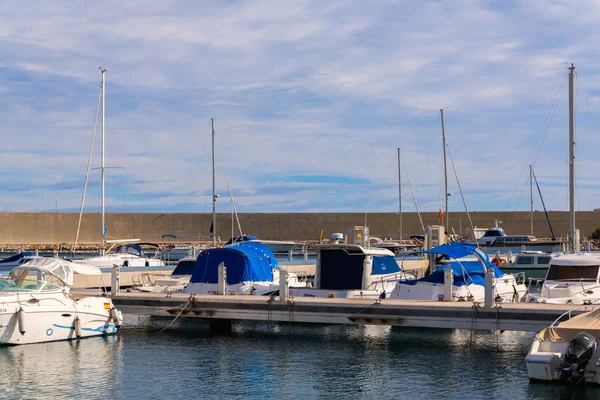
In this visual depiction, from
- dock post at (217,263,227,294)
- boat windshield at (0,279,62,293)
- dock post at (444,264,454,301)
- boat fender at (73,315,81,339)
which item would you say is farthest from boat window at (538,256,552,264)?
boat windshield at (0,279,62,293)

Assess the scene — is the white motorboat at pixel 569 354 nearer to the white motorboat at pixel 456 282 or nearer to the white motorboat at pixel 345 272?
the white motorboat at pixel 456 282

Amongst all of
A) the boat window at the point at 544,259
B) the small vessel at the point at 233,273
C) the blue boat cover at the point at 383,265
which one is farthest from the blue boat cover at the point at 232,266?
the boat window at the point at 544,259

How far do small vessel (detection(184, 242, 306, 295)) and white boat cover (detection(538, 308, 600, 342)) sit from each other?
1087 centimetres

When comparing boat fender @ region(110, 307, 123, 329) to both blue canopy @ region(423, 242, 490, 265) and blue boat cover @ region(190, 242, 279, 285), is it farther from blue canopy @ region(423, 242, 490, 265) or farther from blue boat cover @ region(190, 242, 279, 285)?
blue canopy @ region(423, 242, 490, 265)

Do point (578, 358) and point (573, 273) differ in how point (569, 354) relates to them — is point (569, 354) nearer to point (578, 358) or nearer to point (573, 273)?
point (578, 358)

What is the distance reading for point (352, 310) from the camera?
23.4 m

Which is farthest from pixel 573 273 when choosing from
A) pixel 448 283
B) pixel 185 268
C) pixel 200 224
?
pixel 200 224

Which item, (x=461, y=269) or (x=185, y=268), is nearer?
(x=461, y=269)

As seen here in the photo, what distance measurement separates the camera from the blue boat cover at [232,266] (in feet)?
90.2

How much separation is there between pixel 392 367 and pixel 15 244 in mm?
74247

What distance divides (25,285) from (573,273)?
15957 mm

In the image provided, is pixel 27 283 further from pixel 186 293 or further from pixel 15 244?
pixel 15 244

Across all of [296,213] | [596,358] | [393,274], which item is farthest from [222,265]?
[296,213]

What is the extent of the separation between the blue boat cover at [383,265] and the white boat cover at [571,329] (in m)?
9.27
